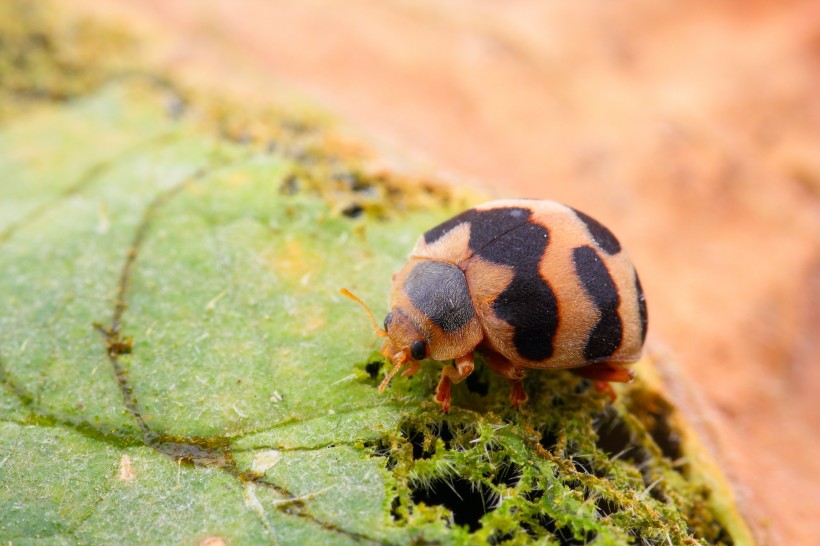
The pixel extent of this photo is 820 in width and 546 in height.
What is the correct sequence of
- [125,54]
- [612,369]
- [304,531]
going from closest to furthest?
[304,531], [612,369], [125,54]

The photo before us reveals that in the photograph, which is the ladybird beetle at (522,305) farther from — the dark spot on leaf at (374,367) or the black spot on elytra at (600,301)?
the dark spot on leaf at (374,367)

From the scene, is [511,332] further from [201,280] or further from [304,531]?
[201,280]

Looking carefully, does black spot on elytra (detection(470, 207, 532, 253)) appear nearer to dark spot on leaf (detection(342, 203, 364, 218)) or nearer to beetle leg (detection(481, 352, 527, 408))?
beetle leg (detection(481, 352, 527, 408))

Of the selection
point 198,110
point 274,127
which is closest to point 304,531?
point 274,127

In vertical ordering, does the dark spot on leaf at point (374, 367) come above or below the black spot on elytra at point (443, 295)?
below

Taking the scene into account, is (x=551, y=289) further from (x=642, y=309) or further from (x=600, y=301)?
(x=642, y=309)

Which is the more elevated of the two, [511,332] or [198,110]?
[511,332]

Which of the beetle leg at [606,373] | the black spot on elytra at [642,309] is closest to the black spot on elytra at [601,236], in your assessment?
the black spot on elytra at [642,309]
